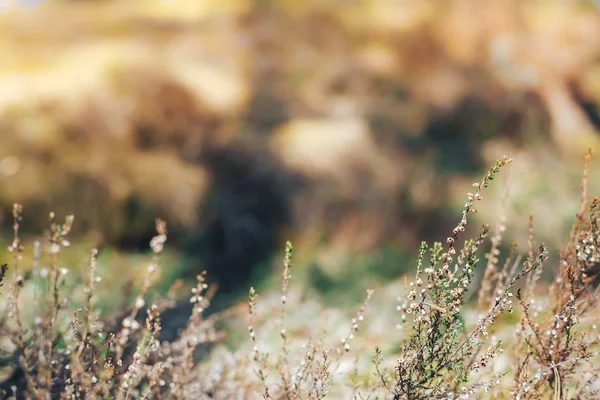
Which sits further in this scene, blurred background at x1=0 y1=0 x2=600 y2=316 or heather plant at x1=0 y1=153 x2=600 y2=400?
blurred background at x1=0 y1=0 x2=600 y2=316

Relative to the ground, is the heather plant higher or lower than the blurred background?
lower

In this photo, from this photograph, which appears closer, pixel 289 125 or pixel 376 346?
pixel 376 346

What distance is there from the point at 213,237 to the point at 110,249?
785 millimetres

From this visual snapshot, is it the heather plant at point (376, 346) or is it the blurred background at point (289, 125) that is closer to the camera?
the heather plant at point (376, 346)

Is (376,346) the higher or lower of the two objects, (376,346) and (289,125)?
the lower

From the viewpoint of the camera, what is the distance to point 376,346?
1.80 meters

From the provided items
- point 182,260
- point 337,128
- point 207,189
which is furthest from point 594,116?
point 182,260

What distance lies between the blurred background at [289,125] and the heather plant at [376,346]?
1.13 metres

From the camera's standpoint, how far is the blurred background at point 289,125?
355 centimetres

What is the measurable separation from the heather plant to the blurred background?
1.13 m

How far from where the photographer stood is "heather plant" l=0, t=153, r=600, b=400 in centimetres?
137

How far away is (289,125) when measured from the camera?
4238mm

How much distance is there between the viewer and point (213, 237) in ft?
12.5

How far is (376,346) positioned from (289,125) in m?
2.77
